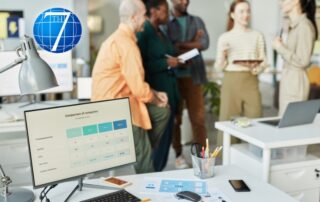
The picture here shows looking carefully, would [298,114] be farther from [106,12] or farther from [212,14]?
[212,14]

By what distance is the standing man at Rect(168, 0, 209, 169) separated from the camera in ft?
11.3

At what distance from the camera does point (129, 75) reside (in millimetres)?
2416

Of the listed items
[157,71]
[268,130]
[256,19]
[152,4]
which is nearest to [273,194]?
[268,130]

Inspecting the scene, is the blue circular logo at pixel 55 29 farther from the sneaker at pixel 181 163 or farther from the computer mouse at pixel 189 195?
the sneaker at pixel 181 163

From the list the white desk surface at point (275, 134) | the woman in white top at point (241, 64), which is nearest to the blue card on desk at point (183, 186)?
the white desk surface at point (275, 134)

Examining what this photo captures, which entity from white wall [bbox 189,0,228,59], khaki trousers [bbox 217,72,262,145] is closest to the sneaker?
khaki trousers [bbox 217,72,262,145]

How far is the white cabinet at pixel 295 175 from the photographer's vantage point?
6.92 ft

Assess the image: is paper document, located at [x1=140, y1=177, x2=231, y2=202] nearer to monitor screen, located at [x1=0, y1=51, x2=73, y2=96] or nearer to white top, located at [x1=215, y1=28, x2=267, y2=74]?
monitor screen, located at [x1=0, y1=51, x2=73, y2=96]

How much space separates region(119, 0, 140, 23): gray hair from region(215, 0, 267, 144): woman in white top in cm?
92

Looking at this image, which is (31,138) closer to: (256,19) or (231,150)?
(231,150)

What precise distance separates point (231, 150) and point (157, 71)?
898 mm

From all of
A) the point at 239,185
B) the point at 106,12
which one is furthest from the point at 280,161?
the point at 106,12

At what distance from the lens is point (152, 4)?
296 centimetres

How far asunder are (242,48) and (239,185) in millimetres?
1708
